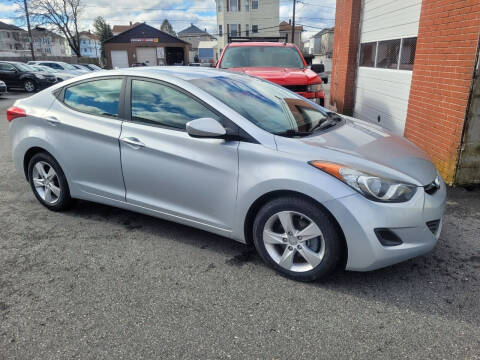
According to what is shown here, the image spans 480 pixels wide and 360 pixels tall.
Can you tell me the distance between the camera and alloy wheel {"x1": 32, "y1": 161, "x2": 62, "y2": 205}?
13.9ft

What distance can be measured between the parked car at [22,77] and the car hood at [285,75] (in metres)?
16.3

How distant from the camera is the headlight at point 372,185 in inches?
105

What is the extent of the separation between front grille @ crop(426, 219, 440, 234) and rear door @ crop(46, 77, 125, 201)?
2617 millimetres

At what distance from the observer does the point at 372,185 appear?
2670mm

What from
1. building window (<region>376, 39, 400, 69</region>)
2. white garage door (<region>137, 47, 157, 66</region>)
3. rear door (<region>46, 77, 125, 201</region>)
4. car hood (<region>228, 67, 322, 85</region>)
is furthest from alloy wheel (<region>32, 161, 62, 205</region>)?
white garage door (<region>137, 47, 157, 66</region>)

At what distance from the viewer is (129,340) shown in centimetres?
240

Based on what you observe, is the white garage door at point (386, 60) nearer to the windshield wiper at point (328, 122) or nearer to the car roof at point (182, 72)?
the windshield wiper at point (328, 122)

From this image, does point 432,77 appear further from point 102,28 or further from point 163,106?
point 102,28

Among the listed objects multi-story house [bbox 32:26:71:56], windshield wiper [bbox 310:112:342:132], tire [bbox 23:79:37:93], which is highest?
multi-story house [bbox 32:26:71:56]

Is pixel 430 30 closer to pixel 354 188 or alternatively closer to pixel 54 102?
pixel 354 188

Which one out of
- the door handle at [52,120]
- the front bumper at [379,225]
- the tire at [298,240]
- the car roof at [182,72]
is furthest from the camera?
the door handle at [52,120]

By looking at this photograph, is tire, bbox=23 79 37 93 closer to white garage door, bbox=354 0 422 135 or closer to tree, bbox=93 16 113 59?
white garage door, bbox=354 0 422 135

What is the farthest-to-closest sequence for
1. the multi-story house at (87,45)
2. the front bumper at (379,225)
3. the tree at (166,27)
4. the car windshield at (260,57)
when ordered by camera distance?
the multi-story house at (87,45) → the tree at (166,27) → the car windshield at (260,57) → the front bumper at (379,225)

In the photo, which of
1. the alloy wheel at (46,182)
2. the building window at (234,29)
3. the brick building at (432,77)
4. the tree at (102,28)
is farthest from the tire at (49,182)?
the tree at (102,28)
